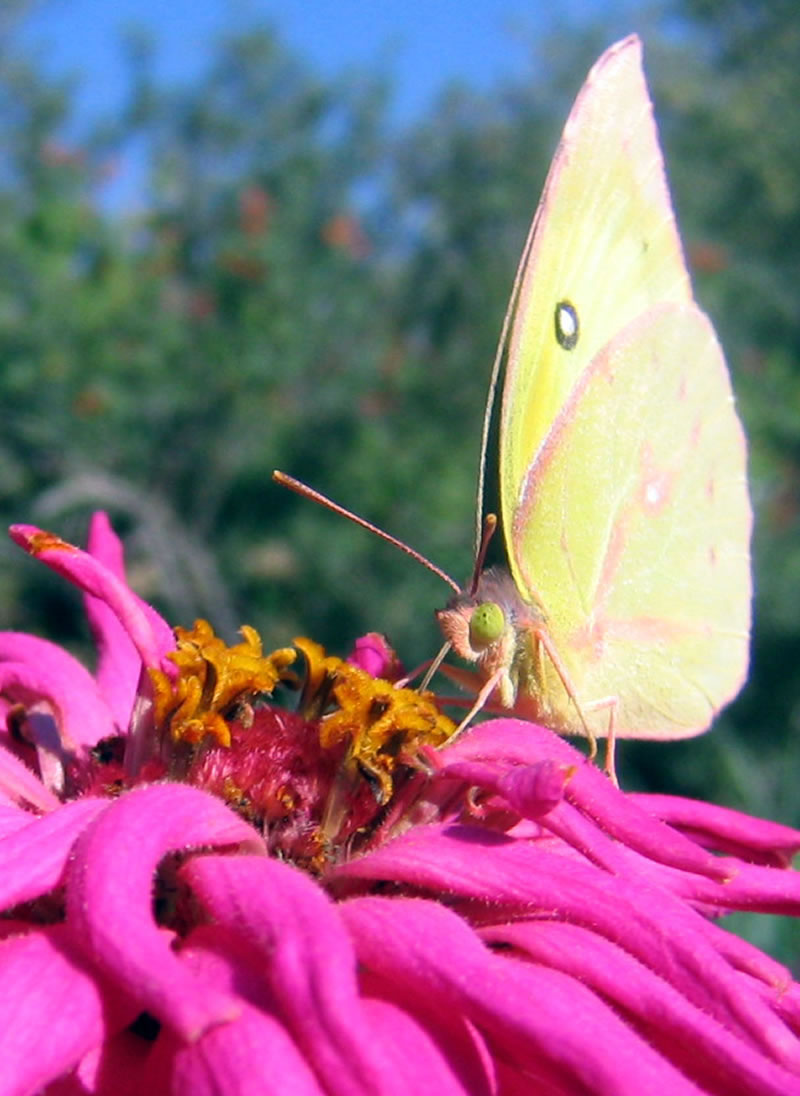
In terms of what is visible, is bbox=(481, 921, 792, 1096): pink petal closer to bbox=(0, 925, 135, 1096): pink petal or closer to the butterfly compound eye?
bbox=(0, 925, 135, 1096): pink petal

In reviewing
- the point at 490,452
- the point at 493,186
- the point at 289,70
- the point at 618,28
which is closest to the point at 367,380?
the point at 493,186

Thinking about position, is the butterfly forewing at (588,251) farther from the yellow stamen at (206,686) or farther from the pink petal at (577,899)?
the pink petal at (577,899)

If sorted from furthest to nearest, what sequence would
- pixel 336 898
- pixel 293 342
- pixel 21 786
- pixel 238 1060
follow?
pixel 293 342 → pixel 21 786 → pixel 336 898 → pixel 238 1060

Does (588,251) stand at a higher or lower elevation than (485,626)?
higher

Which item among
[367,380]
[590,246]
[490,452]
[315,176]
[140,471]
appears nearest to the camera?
[490,452]

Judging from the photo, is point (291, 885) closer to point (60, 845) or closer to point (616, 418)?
point (60, 845)

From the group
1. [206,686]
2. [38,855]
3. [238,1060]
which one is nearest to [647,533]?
[206,686]

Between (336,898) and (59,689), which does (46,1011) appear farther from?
(59,689)

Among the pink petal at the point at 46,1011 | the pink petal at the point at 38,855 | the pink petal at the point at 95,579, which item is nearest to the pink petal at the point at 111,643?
the pink petal at the point at 95,579
